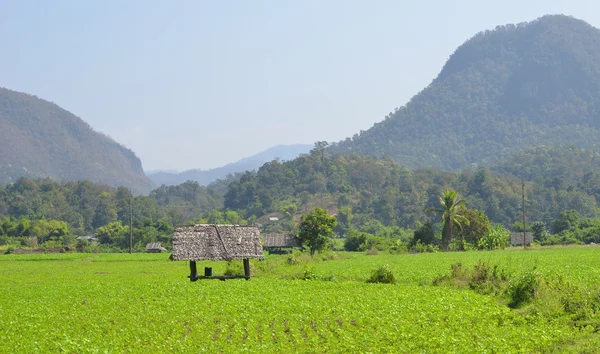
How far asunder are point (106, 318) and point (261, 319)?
5433mm

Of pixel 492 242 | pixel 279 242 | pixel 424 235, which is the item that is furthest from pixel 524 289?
pixel 279 242

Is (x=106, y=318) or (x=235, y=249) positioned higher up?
(x=235, y=249)

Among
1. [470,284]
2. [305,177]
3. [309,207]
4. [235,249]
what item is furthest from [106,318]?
[305,177]

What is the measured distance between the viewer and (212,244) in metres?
33.5

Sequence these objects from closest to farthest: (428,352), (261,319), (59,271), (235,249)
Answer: (428,352)
(261,319)
(235,249)
(59,271)

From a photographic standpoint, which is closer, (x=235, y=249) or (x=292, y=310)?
(x=292, y=310)

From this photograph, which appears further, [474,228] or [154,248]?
[154,248]

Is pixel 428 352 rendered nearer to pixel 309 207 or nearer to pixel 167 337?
pixel 167 337

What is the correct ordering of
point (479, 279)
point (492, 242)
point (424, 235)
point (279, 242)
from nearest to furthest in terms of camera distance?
point (479, 279)
point (492, 242)
point (424, 235)
point (279, 242)

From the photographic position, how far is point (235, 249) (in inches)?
1328

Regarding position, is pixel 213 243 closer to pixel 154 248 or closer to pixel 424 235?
pixel 424 235

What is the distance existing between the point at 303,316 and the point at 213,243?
35.1 ft

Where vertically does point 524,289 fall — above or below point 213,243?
below

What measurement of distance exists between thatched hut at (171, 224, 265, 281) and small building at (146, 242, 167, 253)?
58544 mm
